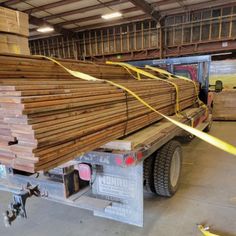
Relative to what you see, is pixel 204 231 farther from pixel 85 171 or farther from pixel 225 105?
pixel 225 105

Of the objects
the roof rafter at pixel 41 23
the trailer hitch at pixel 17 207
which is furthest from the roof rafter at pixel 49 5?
the trailer hitch at pixel 17 207

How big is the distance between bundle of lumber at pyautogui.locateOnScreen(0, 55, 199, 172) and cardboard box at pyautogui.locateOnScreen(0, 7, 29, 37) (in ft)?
6.72

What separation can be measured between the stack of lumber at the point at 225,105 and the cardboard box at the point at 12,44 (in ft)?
25.5

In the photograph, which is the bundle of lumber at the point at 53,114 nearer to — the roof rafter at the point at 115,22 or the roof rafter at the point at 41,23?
the roof rafter at the point at 41,23

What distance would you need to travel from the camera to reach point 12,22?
13.5ft

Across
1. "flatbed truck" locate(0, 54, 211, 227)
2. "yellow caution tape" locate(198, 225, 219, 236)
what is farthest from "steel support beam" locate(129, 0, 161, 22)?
"yellow caution tape" locate(198, 225, 219, 236)

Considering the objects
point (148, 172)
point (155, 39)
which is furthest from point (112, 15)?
point (148, 172)

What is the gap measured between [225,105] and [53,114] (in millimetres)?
9190

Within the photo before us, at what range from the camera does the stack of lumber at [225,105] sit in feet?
30.2

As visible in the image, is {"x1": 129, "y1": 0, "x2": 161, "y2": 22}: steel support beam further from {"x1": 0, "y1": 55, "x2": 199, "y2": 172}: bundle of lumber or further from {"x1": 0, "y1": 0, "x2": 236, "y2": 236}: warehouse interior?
{"x1": 0, "y1": 55, "x2": 199, "y2": 172}: bundle of lumber

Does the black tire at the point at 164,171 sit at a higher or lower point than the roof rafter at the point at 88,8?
lower

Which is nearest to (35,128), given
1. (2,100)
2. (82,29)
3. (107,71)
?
(2,100)

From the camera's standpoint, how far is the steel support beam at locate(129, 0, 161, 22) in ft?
33.5

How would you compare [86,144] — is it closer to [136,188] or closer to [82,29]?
[136,188]
